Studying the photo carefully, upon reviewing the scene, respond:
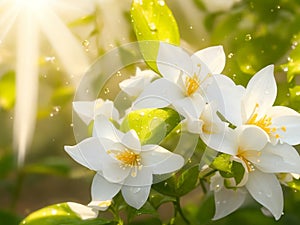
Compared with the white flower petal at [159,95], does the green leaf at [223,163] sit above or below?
below

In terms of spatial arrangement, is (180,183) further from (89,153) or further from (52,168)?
(52,168)

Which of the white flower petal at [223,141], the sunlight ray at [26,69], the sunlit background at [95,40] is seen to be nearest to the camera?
the white flower petal at [223,141]

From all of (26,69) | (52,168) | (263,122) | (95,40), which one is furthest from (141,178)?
(52,168)

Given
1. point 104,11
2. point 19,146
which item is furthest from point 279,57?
point 19,146

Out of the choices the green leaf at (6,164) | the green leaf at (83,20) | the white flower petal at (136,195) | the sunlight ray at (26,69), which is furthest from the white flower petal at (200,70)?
the green leaf at (6,164)

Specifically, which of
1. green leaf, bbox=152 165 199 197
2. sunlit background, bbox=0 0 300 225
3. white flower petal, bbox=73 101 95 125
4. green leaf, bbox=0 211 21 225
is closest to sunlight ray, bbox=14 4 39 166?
sunlit background, bbox=0 0 300 225

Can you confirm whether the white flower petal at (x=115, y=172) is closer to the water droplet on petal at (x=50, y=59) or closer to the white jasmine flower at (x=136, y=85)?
the white jasmine flower at (x=136, y=85)

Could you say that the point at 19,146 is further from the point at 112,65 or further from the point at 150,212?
the point at 150,212
